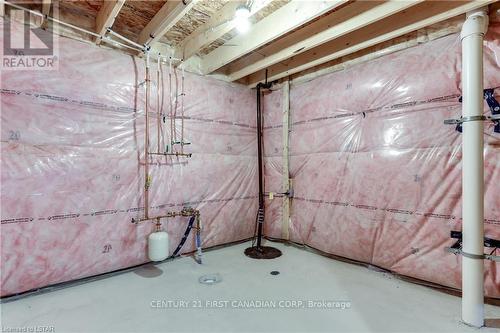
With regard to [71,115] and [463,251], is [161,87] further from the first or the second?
[463,251]

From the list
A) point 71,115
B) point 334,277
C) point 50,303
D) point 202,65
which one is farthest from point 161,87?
point 334,277

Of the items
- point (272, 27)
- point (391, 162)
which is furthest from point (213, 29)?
point (391, 162)

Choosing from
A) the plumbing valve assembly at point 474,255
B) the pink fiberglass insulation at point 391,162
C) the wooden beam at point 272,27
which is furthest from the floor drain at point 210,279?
the wooden beam at point 272,27

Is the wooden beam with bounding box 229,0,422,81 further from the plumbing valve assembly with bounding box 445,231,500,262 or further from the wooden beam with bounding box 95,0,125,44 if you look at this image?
the plumbing valve assembly with bounding box 445,231,500,262

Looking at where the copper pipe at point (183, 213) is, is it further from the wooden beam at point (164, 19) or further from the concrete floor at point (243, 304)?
the wooden beam at point (164, 19)

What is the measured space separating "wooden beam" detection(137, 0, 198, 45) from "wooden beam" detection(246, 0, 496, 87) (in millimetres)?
1718

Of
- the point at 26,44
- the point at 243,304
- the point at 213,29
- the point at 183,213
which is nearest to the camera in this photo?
the point at 243,304

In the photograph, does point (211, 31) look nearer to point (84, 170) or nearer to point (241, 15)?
point (241, 15)

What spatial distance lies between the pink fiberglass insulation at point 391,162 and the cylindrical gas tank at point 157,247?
191 centimetres

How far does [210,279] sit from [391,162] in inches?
91.7

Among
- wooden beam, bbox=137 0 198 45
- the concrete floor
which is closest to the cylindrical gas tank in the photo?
the concrete floor

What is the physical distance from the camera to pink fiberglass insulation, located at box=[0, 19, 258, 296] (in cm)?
229

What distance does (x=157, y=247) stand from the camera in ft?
9.20

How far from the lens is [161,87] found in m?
3.20
